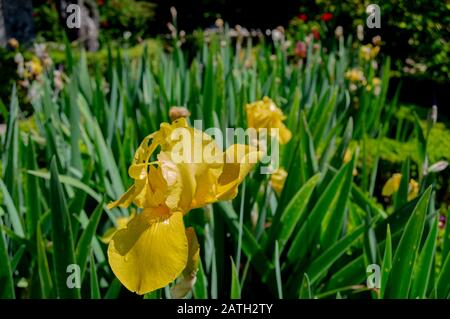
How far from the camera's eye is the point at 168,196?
0.65 m

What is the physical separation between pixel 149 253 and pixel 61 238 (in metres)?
0.39

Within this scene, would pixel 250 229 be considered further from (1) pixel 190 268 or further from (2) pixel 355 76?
(2) pixel 355 76

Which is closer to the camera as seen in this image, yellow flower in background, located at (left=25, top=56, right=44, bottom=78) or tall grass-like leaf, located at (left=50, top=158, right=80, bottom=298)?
tall grass-like leaf, located at (left=50, top=158, right=80, bottom=298)

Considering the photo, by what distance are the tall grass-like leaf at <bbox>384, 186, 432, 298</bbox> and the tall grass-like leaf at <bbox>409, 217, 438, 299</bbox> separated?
67mm

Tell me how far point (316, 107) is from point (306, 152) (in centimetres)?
53

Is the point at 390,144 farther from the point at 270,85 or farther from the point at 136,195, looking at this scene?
the point at 136,195

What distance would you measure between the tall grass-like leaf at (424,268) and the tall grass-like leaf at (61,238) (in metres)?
0.66

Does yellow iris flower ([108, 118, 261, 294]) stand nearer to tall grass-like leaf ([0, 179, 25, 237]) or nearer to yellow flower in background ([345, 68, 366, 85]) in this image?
tall grass-like leaf ([0, 179, 25, 237])

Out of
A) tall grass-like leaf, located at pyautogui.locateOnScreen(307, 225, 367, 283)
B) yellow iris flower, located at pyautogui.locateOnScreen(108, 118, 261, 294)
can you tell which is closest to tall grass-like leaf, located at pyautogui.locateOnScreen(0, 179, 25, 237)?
yellow iris flower, located at pyautogui.locateOnScreen(108, 118, 261, 294)

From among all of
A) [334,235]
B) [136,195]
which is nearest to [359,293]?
[334,235]

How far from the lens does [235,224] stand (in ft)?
3.95

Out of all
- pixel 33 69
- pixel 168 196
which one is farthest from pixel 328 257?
pixel 33 69

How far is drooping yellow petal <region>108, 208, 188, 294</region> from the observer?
62cm

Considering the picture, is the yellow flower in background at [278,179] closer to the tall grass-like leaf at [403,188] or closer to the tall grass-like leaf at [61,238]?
the tall grass-like leaf at [403,188]
